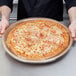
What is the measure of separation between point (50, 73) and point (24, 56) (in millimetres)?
137

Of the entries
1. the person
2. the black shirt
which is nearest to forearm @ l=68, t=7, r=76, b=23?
the person

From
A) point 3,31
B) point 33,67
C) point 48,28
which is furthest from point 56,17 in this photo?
point 33,67

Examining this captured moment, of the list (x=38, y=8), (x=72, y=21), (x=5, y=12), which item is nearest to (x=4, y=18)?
(x=5, y=12)

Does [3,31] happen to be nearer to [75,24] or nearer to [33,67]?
[33,67]

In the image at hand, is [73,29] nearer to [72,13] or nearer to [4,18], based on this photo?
[72,13]

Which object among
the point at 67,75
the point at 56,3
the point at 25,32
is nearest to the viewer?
the point at 67,75

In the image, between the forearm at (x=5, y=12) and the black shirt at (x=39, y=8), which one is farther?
the black shirt at (x=39, y=8)

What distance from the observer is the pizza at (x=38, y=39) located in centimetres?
87

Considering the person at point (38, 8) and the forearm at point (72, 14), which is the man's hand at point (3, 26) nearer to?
the person at point (38, 8)

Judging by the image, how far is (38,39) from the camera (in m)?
0.94

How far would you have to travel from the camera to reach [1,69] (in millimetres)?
849

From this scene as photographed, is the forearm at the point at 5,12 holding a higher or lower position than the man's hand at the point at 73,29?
higher

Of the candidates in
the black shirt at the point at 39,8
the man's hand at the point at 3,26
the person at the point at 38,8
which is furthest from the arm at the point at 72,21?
Result: the man's hand at the point at 3,26

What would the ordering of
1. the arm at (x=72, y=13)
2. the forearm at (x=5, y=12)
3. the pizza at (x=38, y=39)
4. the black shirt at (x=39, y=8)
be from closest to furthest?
the pizza at (x=38, y=39) → the arm at (x=72, y=13) → the forearm at (x=5, y=12) → the black shirt at (x=39, y=8)
